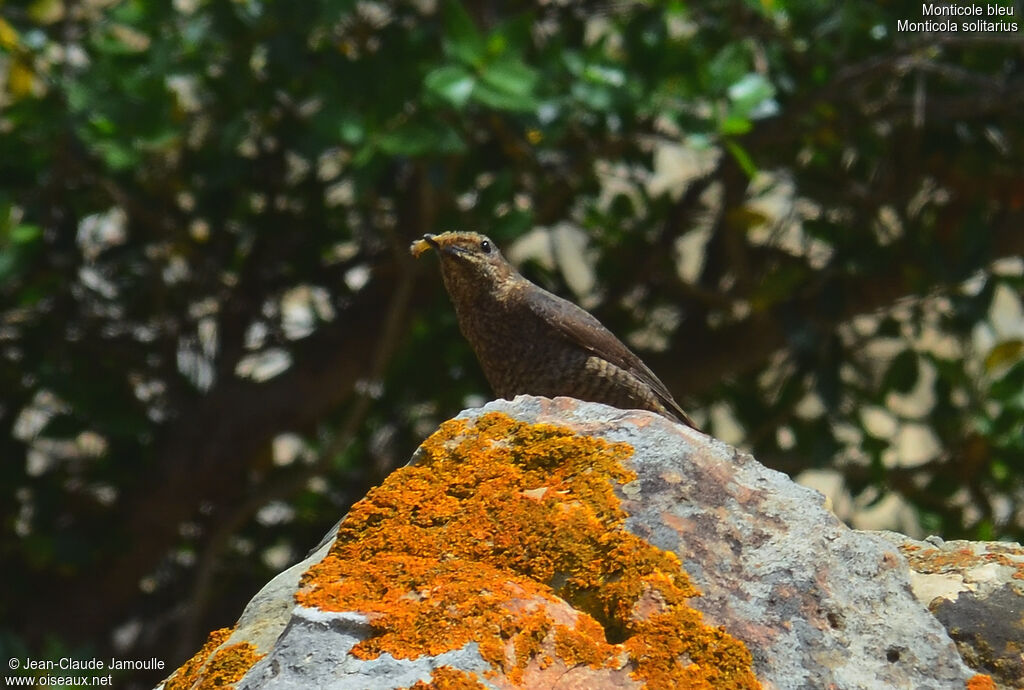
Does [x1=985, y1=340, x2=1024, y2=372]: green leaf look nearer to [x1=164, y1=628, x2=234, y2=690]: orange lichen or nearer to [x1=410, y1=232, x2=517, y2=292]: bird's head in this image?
[x1=410, y1=232, x2=517, y2=292]: bird's head

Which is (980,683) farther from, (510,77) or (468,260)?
(510,77)

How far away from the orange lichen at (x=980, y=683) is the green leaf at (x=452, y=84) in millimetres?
2945

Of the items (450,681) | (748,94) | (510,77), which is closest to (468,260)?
(510,77)

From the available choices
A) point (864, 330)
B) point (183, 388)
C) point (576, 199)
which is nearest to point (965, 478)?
point (864, 330)

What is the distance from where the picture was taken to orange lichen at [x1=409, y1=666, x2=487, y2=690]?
1.99 m

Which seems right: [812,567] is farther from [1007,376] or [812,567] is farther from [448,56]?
[1007,376]

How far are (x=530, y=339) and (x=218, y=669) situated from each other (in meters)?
2.06

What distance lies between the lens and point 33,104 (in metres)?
5.16

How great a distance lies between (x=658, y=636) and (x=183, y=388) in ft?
14.7

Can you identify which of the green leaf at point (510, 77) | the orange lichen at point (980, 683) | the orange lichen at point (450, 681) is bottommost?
the orange lichen at point (980, 683)

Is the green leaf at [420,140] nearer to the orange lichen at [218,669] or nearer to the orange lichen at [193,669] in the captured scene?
the orange lichen at [193,669]

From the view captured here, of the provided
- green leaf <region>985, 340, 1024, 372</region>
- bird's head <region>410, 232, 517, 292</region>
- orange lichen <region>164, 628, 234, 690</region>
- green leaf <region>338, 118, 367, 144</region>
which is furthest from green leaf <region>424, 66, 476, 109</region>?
green leaf <region>985, 340, 1024, 372</region>

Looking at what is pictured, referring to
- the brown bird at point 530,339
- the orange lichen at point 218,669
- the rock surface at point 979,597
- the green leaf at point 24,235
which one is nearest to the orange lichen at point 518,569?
the orange lichen at point 218,669

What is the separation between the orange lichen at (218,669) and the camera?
226cm
